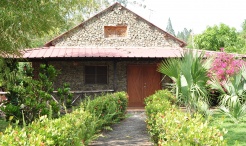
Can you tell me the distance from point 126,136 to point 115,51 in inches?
262

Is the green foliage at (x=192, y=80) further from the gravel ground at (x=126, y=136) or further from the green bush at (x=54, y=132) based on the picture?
the green bush at (x=54, y=132)

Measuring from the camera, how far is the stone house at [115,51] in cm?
1332

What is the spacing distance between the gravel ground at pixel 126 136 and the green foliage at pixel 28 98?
4.73 feet

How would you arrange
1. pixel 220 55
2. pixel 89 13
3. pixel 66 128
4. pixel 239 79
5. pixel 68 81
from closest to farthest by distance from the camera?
pixel 66 128, pixel 239 79, pixel 220 55, pixel 68 81, pixel 89 13

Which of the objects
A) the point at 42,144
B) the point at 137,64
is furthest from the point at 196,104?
the point at 137,64

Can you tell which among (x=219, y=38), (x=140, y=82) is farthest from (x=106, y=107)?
(x=219, y=38)

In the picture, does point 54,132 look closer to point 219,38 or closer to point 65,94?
point 65,94

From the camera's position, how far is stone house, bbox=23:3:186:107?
1332 centimetres

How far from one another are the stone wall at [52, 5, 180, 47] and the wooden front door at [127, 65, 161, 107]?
53.7 inches

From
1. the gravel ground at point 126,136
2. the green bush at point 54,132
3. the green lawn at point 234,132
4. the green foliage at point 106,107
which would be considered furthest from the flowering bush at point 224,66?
the green bush at point 54,132

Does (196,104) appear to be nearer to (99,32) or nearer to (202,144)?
(202,144)

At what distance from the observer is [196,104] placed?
227 inches

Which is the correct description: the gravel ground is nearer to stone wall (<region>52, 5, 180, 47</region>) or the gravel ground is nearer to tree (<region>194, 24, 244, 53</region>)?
stone wall (<region>52, 5, 180, 47</region>)

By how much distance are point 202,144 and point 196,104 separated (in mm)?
2960
